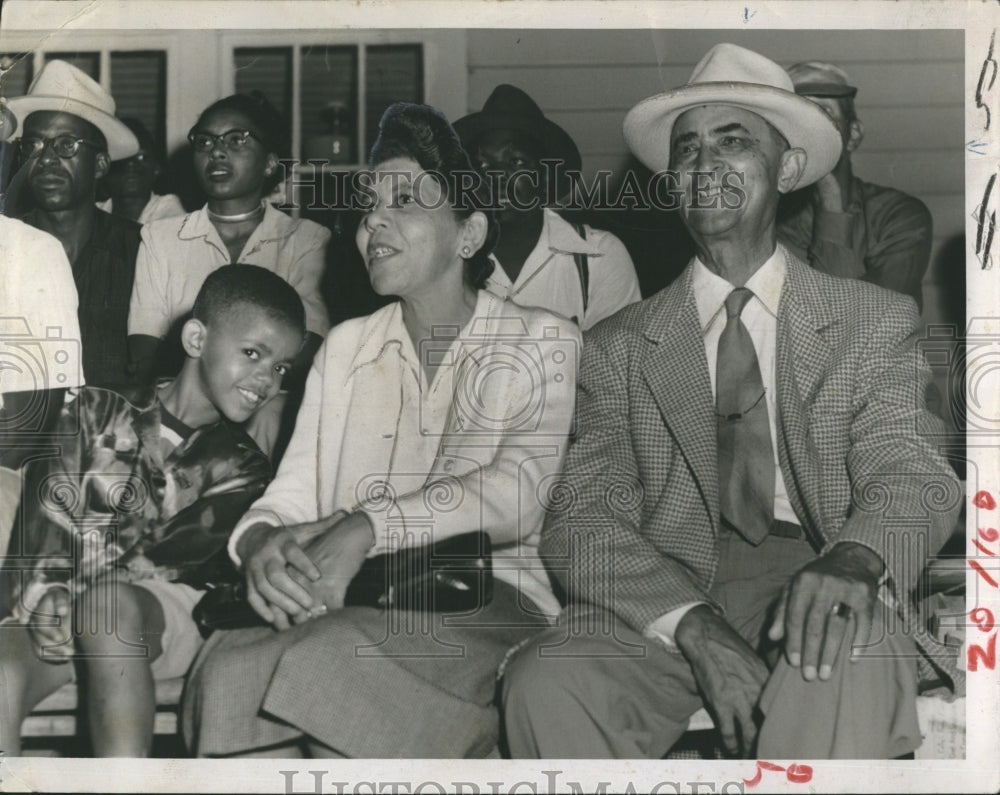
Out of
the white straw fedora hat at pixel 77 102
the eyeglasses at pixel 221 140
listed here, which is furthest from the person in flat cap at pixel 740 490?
the white straw fedora hat at pixel 77 102

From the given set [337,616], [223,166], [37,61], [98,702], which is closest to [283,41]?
[223,166]

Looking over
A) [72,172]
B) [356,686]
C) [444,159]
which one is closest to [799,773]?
[356,686]

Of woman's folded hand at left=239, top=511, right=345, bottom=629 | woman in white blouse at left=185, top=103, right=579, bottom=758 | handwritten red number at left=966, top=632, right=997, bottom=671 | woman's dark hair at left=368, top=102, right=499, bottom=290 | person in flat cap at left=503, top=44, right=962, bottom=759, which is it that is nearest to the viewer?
person in flat cap at left=503, top=44, right=962, bottom=759

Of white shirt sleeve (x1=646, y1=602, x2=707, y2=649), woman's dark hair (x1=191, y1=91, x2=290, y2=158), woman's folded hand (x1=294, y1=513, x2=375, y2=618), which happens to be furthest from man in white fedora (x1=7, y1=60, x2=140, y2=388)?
white shirt sleeve (x1=646, y1=602, x2=707, y2=649)

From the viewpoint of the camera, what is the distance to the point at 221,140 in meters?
3.78

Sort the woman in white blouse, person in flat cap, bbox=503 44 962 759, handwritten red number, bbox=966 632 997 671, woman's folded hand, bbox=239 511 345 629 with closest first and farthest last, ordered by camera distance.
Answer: person in flat cap, bbox=503 44 962 759, the woman in white blouse, woman's folded hand, bbox=239 511 345 629, handwritten red number, bbox=966 632 997 671

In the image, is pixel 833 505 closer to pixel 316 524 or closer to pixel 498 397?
pixel 498 397

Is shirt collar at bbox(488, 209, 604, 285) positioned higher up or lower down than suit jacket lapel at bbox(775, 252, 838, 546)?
higher up

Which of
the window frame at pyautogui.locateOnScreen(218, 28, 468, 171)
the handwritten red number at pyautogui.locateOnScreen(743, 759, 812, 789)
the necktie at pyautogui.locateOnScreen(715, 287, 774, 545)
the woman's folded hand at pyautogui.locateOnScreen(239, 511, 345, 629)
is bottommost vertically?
the handwritten red number at pyautogui.locateOnScreen(743, 759, 812, 789)

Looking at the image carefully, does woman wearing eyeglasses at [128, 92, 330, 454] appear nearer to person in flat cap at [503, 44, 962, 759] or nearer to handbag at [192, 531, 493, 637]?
handbag at [192, 531, 493, 637]

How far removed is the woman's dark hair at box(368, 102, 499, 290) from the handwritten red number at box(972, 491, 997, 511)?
143 cm

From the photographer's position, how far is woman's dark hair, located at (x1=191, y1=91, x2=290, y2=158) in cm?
379

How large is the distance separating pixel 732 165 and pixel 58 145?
1.87 metres

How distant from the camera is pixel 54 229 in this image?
3793 millimetres
